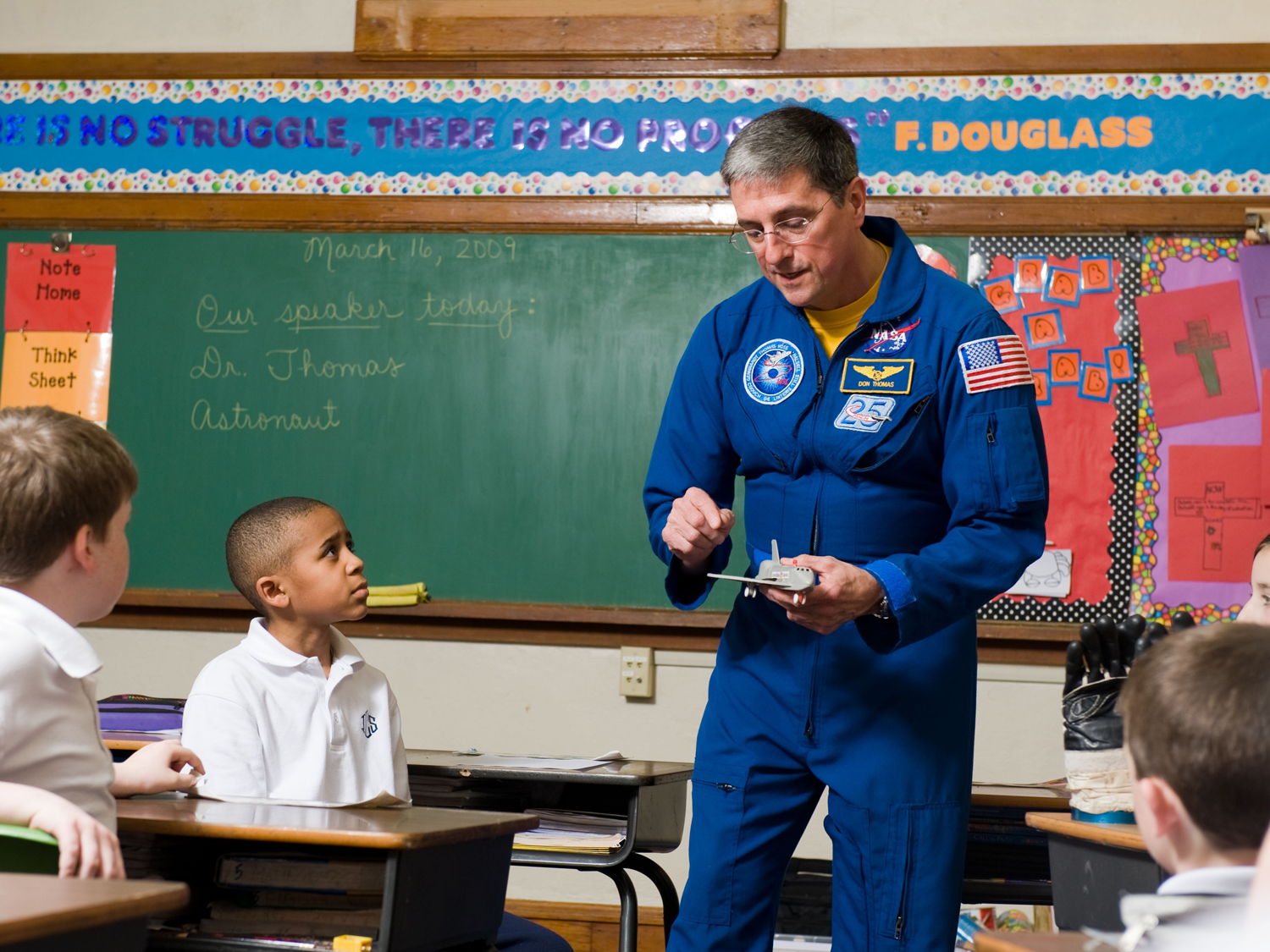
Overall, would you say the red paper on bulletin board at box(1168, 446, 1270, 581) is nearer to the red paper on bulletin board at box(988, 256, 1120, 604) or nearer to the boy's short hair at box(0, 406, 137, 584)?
the red paper on bulletin board at box(988, 256, 1120, 604)

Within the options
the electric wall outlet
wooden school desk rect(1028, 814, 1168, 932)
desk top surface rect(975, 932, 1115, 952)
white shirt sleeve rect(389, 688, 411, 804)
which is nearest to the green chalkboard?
the electric wall outlet

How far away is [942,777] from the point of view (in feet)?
5.56

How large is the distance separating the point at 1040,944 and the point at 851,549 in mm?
720

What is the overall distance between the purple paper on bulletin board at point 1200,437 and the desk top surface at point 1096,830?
1868mm

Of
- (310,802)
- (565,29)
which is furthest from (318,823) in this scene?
(565,29)

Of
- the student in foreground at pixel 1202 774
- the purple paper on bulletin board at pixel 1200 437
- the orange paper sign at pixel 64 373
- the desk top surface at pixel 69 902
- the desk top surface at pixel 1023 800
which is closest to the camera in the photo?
the desk top surface at pixel 69 902

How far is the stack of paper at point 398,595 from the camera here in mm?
3641

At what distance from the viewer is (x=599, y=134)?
3.72m

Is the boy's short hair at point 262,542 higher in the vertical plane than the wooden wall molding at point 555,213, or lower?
lower

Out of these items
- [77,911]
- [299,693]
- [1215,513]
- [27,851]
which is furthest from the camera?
[1215,513]

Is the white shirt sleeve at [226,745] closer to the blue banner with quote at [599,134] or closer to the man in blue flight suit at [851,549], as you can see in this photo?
the man in blue flight suit at [851,549]

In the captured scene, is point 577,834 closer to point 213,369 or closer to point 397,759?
point 397,759

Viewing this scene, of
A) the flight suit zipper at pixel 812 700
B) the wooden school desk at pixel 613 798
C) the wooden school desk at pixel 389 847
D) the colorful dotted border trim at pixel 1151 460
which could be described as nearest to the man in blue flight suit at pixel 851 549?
the flight suit zipper at pixel 812 700

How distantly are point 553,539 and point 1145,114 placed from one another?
2002mm
